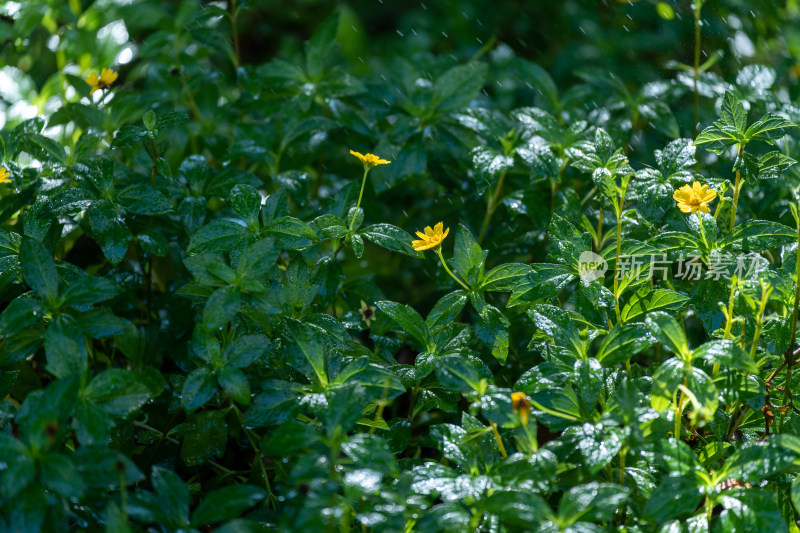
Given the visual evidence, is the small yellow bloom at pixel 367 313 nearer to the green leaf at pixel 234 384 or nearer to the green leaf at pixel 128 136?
the green leaf at pixel 234 384

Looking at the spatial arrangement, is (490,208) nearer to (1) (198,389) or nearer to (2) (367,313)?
(2) (367,313)

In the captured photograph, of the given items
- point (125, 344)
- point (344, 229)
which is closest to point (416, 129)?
point (344, 229)

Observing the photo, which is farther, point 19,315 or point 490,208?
point 490,208

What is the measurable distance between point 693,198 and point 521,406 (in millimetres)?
565

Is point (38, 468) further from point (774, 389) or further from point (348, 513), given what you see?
point (774, 389)

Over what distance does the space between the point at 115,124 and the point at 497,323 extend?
3.83 feet

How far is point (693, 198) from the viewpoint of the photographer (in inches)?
56.2

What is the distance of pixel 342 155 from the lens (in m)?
2.24

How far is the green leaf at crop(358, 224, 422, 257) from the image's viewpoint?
1586mm

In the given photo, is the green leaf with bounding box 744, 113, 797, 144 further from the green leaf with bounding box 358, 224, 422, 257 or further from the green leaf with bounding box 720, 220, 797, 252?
the green leaf with bounding box 358, 224, 422, 257

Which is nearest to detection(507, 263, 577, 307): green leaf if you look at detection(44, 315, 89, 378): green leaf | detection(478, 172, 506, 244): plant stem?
detection(478, 172, 506, 244): plant stem

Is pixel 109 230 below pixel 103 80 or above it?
below

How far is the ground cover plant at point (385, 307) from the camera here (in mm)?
1180

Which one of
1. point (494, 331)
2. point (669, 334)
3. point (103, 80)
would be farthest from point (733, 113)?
point (103, 80)
